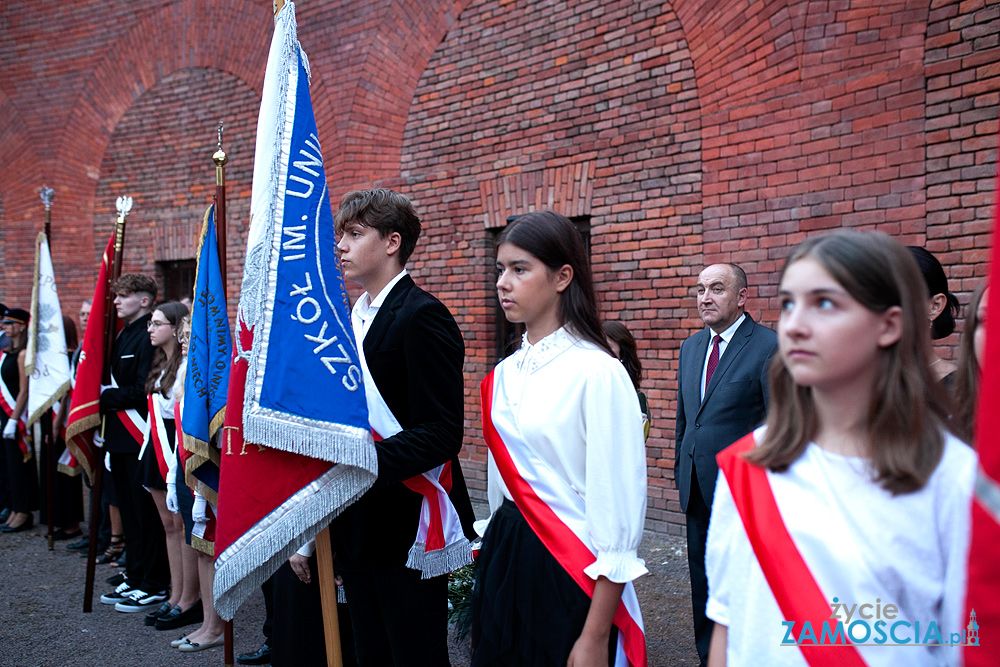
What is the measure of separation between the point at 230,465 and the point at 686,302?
4.61m

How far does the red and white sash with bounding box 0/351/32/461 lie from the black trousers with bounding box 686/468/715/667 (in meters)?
6.61

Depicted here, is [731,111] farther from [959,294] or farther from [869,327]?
[869,327]

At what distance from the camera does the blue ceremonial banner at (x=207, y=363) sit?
3.84 metres

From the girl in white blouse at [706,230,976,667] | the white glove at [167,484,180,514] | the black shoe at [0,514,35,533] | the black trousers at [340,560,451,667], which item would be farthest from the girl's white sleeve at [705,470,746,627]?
the black shoe at [0,514,35,533]

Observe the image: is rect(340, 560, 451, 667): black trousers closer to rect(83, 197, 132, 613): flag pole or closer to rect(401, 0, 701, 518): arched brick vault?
rect(83, 197, 132, 613): flag pole

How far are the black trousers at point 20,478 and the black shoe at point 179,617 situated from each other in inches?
153

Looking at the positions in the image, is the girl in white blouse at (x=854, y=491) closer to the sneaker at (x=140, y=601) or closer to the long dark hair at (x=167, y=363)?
the long dark hair at (x=167, y=363)

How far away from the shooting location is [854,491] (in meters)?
1.34

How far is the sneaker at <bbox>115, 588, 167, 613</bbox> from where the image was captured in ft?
16.7

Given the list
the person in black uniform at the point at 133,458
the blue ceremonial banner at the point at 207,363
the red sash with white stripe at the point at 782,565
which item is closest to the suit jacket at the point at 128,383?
the person in black uniform at the point at 133,458

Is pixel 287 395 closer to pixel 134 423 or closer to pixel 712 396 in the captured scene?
pixel 712 396

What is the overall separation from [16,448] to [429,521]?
22.9 feet

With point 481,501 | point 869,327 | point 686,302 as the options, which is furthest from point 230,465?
point 481,501

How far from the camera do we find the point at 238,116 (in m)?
9.77
